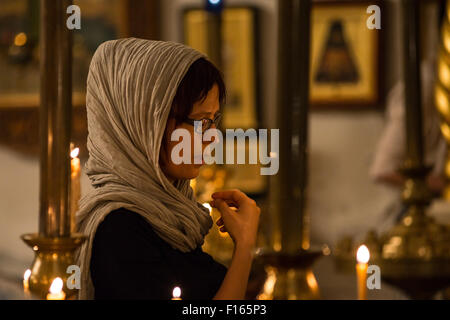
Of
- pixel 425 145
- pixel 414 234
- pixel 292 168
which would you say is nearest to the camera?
pixel 292 168

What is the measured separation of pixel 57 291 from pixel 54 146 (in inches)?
2.7

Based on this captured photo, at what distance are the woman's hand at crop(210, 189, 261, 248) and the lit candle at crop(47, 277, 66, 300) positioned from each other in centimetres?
7

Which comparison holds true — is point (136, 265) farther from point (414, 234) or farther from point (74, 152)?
point (414, 234)

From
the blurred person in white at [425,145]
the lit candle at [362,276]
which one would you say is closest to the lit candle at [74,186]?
the lit candle at [362,276]

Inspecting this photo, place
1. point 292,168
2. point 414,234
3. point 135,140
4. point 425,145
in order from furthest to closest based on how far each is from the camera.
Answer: point 425,145, point 414,234, point 292,168, point 135,140

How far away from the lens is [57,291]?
0.35m

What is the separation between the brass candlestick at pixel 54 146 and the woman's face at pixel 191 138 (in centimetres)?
6

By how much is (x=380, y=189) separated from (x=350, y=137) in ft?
0.45

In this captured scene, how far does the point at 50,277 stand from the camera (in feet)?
1.23

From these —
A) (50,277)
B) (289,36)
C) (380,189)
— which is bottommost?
(380,189)

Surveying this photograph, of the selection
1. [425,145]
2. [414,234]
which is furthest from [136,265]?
[425,145]

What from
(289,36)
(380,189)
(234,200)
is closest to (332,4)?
(380,189)

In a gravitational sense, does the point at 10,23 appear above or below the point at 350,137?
above
